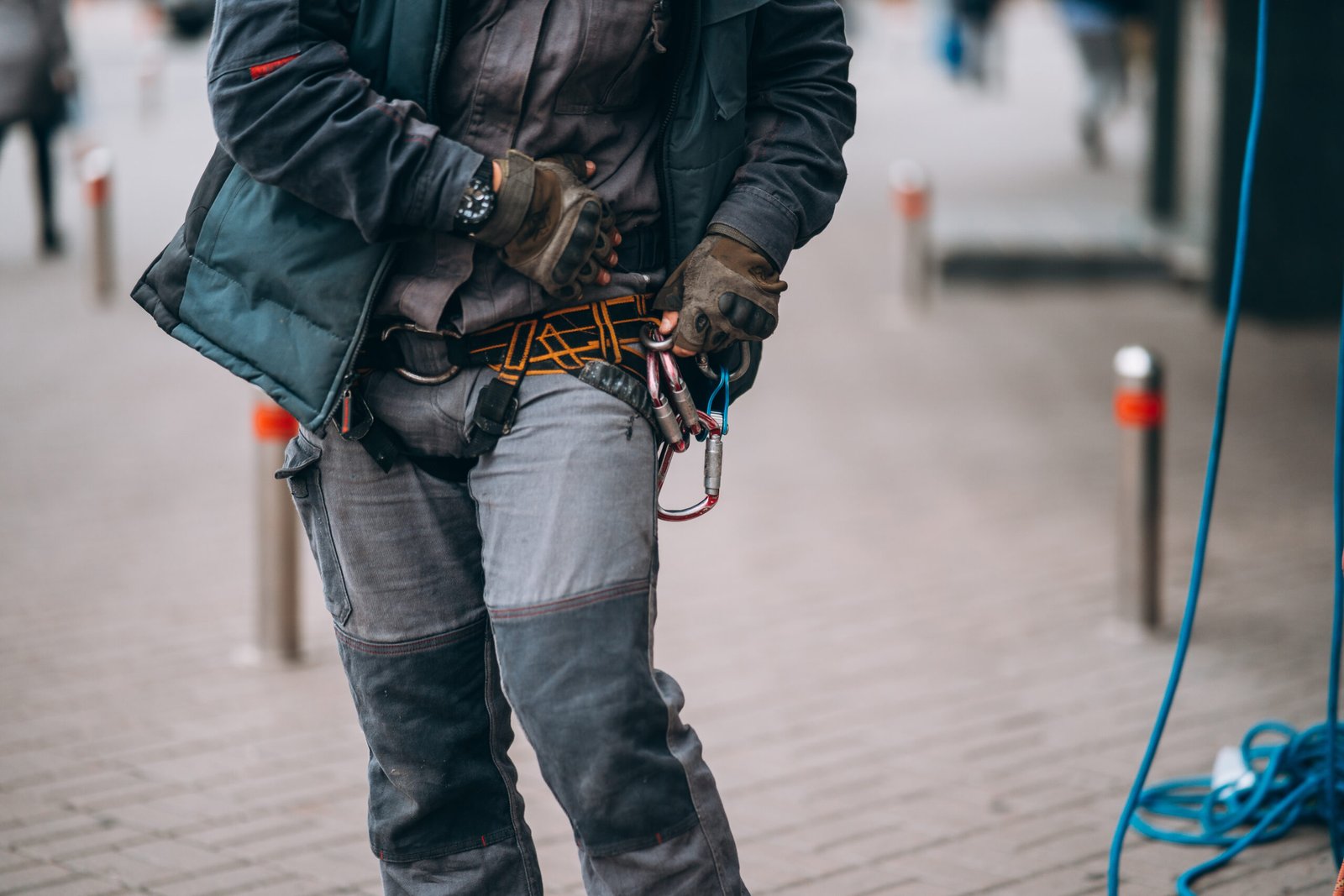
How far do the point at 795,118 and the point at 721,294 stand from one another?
0.37 m

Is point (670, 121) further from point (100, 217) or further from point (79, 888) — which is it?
point (100, 217)

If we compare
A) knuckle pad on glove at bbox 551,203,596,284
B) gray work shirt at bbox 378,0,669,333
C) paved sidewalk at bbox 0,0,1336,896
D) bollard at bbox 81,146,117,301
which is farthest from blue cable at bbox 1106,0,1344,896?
bollard at bbox 81,146,117,301

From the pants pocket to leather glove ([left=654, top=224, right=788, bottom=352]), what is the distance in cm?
60

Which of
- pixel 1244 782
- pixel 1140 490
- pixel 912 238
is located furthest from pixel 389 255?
pixel 912 238

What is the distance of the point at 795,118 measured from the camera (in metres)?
2.53

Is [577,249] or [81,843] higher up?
[577,249]

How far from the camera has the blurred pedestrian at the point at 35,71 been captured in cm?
987

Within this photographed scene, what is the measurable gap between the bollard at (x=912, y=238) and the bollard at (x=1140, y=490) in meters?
4.94

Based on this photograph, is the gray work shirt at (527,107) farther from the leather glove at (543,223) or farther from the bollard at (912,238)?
the bollard at (912,238)

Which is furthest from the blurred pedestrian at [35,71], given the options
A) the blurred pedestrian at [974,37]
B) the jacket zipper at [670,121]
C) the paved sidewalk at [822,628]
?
the blurred pedestrian at [974,37]

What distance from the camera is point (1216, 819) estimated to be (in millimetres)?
3639

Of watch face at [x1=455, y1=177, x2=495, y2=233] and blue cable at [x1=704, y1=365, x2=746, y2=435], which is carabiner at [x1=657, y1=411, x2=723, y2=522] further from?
watch face at [x1=455, y1=177, x2=495, y2=233]

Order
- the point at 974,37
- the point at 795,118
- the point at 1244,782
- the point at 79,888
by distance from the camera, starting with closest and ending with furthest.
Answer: the point at 795,118, the point at 79,888, the point at 1244,782, the point at 974,37

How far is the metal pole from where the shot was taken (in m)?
4.81
